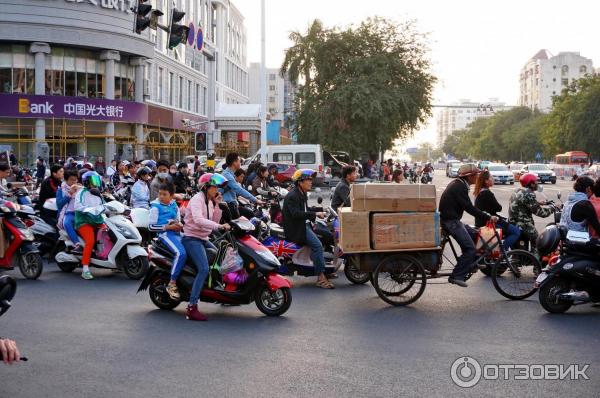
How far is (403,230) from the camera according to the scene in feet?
28.2

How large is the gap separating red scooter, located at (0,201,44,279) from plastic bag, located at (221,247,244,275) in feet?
12.8

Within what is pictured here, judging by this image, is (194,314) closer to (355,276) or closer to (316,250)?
(316,250)

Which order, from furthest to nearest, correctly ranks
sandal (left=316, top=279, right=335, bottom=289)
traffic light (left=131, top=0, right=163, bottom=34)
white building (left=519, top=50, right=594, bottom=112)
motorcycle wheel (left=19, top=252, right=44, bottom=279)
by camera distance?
white building (left=519, top=50, right=594, bottom=112) → traffic light (left=131, top=0, right=163, bottom=34) → motorcycle wheel (left=19, top=252, right=44, bottom=279) → sandal (left=316, top=279, right=335, bottom=289)

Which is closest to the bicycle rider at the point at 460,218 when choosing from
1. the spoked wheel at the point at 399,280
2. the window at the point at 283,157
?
the spoked wheel at the point at 399,280

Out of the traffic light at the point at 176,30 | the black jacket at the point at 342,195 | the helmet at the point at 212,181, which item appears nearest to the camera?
the helmet at the point at 212,181

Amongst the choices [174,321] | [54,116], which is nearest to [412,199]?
[174,321]

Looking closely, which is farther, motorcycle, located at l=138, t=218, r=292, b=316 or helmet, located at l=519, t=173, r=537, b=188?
helmet, located at l=519, t=173, r=537, b=188

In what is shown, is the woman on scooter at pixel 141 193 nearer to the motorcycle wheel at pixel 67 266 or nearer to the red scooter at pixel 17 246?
the motorcycle wheel at pixel 67 266

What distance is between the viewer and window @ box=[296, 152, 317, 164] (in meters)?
35.4

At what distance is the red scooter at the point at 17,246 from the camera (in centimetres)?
1027

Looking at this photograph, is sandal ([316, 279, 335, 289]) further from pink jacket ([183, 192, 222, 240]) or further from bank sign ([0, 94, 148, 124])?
bank sign ([0, 94, 148, 124])

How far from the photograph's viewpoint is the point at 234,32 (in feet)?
283

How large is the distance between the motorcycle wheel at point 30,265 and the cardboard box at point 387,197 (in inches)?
193

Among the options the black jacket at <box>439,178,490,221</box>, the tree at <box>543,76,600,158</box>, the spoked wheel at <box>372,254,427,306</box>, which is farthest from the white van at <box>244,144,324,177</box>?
the tree at <box>543,76,600,158</box>
